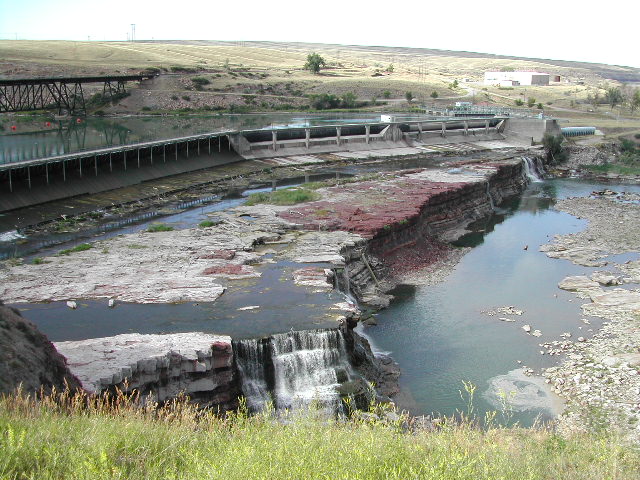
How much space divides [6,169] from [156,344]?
89.6 ft

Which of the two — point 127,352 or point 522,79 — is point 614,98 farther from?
point 127,352

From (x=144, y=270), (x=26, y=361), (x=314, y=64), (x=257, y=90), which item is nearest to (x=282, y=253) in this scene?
(x=144, y=270)

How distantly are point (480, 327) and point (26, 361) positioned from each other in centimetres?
2053

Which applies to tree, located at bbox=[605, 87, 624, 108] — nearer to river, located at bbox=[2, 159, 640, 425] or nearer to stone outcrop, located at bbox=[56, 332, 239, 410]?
river, located at bbox=[2, 159, 640, 425]

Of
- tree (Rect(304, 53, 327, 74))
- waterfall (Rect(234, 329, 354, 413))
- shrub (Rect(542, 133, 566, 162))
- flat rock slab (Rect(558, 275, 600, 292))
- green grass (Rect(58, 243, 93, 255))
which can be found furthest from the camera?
tree (Rect(304, 53, 327, 74))

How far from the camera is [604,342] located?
2855 centimetres

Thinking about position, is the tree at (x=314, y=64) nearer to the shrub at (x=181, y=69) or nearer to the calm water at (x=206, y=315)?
the shrub at (x=181, y=69)

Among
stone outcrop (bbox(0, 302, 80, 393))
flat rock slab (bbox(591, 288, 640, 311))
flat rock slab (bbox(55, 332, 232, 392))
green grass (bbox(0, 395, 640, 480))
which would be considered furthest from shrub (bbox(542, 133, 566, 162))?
stone outcrop (bbox(0, 302, 80, 393))

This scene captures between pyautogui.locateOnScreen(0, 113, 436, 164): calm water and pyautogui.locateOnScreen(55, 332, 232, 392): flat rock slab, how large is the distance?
1346 inches

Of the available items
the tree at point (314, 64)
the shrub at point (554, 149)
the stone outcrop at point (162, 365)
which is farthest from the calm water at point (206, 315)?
the tree at point (314, 64)

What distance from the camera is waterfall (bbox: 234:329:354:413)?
23.0 metres

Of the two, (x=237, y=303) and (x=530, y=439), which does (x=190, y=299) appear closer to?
(x=237, y=303)

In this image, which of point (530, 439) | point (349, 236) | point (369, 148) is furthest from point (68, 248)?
point (369, 148)

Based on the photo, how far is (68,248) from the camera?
118 feet
